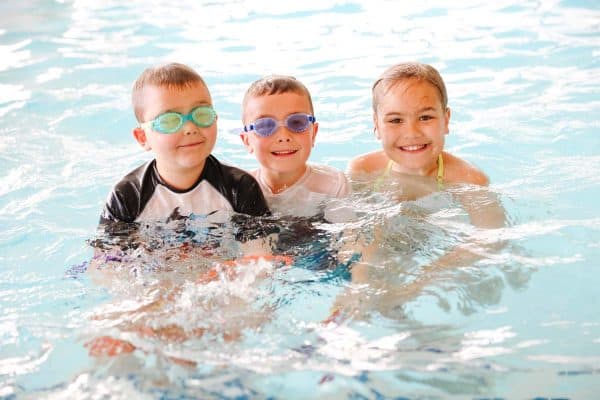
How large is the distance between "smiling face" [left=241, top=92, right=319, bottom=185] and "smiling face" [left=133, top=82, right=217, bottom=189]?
309 millimetres

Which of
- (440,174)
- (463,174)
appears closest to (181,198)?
(440,174)

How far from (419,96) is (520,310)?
1.57m

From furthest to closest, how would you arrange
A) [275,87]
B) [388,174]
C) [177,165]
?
[388,174] < [275,87] < [177,165]

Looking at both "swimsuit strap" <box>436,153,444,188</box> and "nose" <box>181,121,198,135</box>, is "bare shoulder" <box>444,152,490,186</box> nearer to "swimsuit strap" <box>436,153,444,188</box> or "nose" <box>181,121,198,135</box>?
"swimsuit strap" <box>436,153,444,188</box>

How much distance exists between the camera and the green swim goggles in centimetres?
413

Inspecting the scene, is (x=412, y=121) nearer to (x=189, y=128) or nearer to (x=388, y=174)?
(x=388, y=174)

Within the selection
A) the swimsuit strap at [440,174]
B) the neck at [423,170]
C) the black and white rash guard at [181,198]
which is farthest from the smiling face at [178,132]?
the swimsuit strap at [440,174]

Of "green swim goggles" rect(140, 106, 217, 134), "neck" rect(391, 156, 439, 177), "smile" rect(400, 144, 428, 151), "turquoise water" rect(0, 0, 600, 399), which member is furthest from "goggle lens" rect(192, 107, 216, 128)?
"neck" rect(391, 156, 439, 177)

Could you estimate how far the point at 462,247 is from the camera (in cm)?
410

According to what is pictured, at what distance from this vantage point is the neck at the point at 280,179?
459 centimetres

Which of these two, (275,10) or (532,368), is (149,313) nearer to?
(532,368)

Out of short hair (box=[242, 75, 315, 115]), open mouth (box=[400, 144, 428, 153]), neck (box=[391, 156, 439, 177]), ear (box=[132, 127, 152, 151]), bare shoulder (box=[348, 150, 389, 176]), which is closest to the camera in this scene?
ear (box=[132, 127, 152, 151])

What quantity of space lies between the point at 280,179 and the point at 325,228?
47 cm

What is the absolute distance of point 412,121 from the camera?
14.7 feet
